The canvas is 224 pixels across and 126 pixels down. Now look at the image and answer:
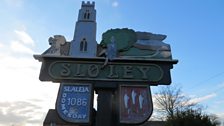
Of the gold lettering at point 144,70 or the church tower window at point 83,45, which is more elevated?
the church tower window at point 83,45

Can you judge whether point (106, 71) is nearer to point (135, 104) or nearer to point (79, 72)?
point (79, 72)

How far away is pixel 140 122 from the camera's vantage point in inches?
280

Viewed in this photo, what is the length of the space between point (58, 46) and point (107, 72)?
1.56 meters

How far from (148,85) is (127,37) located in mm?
1502

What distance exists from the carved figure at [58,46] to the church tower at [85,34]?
0.58ft

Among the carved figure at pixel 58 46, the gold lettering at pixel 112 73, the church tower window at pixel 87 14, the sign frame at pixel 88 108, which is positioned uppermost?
the church tower window at pixel 87 14

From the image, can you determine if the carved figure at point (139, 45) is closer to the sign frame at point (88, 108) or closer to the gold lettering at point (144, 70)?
the gold lettering at point (144, 70)

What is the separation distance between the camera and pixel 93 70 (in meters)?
7.72

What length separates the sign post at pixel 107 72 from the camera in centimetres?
723

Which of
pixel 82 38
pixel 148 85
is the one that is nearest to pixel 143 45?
pixel 148 85

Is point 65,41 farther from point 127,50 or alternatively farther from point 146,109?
point 146,109

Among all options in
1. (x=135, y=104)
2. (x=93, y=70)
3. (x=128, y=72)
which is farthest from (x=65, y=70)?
(x=135, y=104)

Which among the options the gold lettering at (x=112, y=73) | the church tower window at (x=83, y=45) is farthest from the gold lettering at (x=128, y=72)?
the church tower window at (x=83, y=45)

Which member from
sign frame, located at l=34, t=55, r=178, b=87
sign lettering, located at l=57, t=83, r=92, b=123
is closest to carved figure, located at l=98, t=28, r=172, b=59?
sign frame, located at l=34, t=55, r=178, b=87
